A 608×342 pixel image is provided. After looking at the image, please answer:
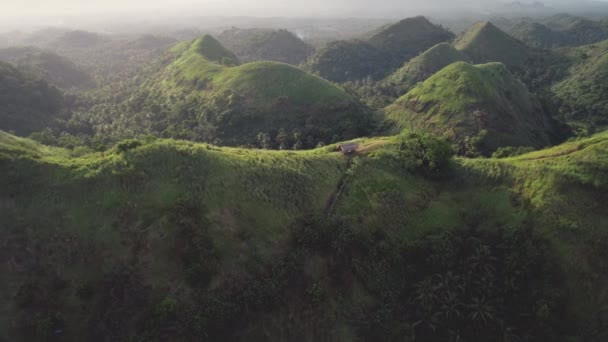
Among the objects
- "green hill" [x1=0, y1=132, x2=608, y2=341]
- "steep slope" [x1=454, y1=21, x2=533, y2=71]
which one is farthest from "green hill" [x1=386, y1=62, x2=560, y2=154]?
"steep slope" [x1=454, y1=21, x2=533, y2=71]

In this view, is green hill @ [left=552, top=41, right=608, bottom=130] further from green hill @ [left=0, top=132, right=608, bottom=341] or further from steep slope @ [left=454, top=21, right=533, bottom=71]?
green hill @ [left=0, top=132, right=608, bottom=341]

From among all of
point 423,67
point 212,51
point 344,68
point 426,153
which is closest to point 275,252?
point 426,153

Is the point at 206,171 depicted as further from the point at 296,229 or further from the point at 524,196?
the point at 524,196

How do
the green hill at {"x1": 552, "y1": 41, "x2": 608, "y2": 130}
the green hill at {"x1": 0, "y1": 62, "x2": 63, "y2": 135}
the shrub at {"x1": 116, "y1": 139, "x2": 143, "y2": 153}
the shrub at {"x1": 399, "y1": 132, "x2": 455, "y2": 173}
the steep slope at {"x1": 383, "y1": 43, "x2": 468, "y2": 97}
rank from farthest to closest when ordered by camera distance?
the steep slope at {"x1": 383, "y1": 43, "x2": 468, "y2": 97} < the green hill at {"x1": 552, "y1": 41, "x2": 608, "y2": 130} < the green hill at {"x1": 0, "y1": 62, "x2": 63, "y2": 135} < the shrub at {"x1": 399, "y1": 132, "x2": 455, "y2": 173} < the shrub at {"x1": 116, "y1": 139, "x2": 143, "y2": 153}

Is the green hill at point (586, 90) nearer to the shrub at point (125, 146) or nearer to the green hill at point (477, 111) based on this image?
the green hill at point (477, 111)

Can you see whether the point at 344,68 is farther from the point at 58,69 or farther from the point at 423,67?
the point at 58,69

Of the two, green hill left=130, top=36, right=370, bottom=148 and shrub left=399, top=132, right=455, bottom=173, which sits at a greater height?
shrub left=399, top=132, right=455, bottom=173

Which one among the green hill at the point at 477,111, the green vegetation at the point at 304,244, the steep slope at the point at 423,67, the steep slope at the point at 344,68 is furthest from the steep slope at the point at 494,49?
the green vegetation at the point at 304,244
